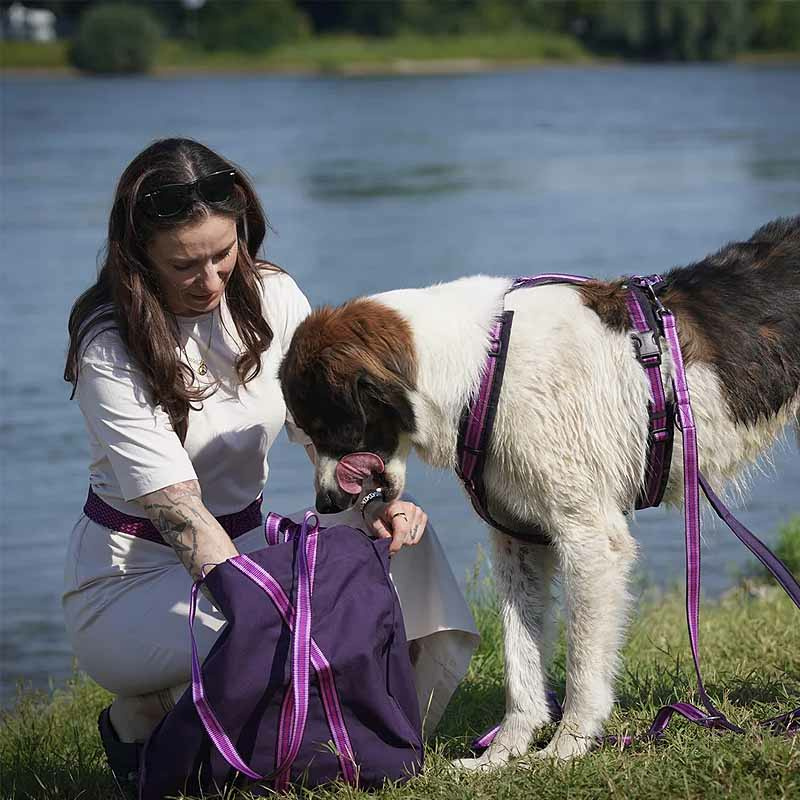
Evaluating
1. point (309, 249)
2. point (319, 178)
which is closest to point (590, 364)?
point (309, 249)

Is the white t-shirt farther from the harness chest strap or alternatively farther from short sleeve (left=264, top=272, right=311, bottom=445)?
the harness chest strap

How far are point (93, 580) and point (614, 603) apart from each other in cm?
161

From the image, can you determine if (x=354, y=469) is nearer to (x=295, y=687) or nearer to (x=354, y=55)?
(x=295, y=687)

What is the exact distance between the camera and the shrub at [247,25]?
78.4 meters

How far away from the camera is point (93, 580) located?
13.5ft

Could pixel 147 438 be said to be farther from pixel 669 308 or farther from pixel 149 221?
pixel 669 308

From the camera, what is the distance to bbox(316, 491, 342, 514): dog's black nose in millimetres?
3850

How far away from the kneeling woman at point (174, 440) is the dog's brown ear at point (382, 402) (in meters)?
0.38

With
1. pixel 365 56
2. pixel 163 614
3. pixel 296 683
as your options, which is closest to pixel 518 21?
pixel 365 56

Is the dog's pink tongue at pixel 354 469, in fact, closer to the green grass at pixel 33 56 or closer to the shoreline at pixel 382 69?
the shoreline at pixel 382 69

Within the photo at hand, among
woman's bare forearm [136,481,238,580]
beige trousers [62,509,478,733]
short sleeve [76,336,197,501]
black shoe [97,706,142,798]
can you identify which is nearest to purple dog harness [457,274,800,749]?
beige trousers [62,509,478,733]

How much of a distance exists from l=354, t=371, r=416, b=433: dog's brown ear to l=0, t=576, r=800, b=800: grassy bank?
1011 millimetres

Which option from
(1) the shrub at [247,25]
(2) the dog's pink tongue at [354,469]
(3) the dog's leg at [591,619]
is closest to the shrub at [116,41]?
(1) the shrub at [247,25]

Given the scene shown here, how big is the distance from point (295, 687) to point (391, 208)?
18302 millimetres
